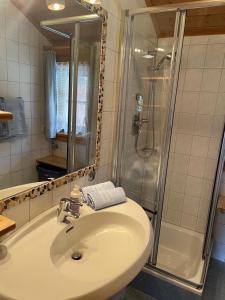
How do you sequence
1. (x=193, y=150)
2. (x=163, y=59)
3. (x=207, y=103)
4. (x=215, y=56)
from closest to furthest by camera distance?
(x=163, y=59) < (x=215, y=56) < (x=207, y=103) < (x=193, y=150)

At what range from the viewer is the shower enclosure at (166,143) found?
5.19 ft

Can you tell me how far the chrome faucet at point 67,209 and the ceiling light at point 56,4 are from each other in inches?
36.5

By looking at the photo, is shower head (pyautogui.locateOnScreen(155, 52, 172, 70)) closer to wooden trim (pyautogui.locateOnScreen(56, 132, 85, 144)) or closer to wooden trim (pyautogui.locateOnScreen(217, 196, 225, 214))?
wooden trim (pyautogui.locateOnScreen(56, 132, 85, 144))

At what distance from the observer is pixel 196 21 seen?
5.91ft

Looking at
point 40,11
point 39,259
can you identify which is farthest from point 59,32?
point 39,259

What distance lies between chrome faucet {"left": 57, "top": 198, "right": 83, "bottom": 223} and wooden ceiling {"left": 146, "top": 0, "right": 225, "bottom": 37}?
1.35 meters

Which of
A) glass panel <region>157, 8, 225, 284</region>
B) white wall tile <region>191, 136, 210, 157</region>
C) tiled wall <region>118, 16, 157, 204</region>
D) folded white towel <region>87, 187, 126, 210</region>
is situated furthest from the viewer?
white wall tile <region>191, 136, 210, 157</region>

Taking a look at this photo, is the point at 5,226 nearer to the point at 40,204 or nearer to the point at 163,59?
the point at 40,204

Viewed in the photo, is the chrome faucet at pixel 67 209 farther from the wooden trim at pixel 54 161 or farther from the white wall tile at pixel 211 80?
the white wall tile at pixel 211 80

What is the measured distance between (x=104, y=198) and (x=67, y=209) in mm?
257

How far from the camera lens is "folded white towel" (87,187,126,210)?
1290mm

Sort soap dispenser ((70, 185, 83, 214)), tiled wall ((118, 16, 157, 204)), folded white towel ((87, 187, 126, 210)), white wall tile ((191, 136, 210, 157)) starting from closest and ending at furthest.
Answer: soap dispenser ((70, 185, 83, 214))
folded white towel ((87, 187, 126, 210))
tiled wall ((118, 16, 157, 204))
white wall tile ((191, 136, 210, 157))

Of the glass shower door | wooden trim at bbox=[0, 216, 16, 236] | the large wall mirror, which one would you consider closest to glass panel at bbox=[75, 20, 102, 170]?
the large wall mirror

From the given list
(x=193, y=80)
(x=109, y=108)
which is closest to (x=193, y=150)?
(x=193, y=80)
